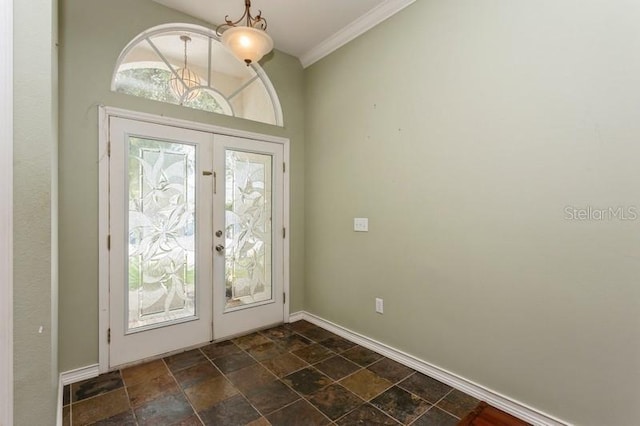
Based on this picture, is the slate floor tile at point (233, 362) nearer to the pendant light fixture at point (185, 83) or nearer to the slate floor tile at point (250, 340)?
the slate floor tile at point (250, 340)

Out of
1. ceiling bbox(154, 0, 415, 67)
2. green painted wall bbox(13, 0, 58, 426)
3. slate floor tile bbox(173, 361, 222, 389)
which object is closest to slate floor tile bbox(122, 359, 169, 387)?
slate floor tile bbox(173, 361, 222, 389)

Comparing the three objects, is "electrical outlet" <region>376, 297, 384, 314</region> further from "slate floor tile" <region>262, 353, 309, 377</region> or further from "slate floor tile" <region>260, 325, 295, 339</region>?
"slate floor tile" <region>260, 325, 295, 339</region>

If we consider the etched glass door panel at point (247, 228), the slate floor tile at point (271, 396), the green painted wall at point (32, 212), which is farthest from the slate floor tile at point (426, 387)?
the green painted wall at point (32, 212)

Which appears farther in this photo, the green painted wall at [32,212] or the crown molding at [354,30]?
the crown molding at [354,30]

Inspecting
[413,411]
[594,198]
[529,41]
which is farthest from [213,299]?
[529,41]

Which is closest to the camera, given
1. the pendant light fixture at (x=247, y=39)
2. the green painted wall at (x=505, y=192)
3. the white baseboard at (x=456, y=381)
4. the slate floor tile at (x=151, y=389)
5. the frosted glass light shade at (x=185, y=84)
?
the green painted wall at (x=505, y=192)

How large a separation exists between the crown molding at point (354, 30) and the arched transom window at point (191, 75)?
587 millimetres

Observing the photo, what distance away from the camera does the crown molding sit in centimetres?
244

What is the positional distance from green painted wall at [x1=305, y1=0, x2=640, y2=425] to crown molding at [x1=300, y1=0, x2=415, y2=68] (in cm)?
9

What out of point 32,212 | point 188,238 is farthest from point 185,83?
point 32,212

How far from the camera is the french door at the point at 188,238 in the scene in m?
2.36

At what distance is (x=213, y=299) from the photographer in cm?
279

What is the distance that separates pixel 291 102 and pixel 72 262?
8.25ft

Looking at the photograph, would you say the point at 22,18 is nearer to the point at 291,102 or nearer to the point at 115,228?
the point at 115,228
